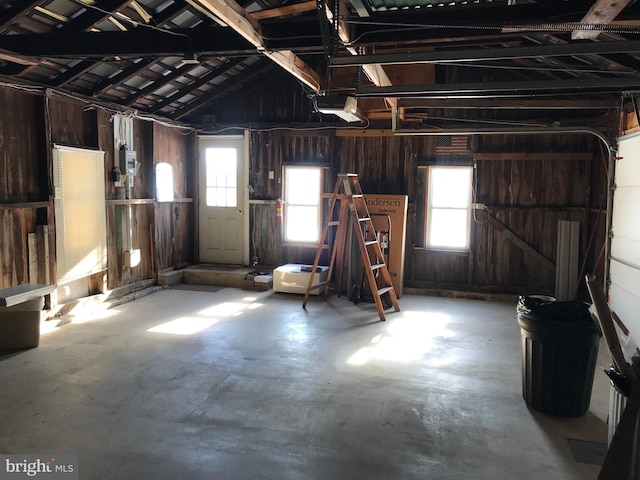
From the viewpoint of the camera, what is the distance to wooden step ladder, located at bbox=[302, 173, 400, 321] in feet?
20.9

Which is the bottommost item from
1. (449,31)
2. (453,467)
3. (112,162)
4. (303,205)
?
(453,467)

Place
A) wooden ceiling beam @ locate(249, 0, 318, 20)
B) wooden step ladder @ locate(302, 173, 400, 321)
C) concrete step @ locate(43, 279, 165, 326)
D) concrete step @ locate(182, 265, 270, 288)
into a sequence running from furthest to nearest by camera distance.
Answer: concrete step @ locate(182, 265, 270, 288) → wooden step ladder @ locate(302, 173, 400, 321) → concrete step @ locate(43, 279, 165, 326) → wooden ceiling beam @ locate(249, 0, 318, 20)

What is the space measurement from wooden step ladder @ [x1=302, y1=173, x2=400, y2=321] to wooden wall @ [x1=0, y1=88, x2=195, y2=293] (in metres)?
2.75

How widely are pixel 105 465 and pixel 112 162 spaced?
4943 mm

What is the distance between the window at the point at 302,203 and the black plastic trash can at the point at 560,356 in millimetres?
4998

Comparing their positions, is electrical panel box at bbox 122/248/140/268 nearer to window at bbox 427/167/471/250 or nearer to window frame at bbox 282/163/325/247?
window frame at bbox 282/163/325/247

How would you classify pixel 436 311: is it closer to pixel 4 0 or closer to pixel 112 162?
pixel 112 162

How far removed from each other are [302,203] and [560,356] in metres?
5.48

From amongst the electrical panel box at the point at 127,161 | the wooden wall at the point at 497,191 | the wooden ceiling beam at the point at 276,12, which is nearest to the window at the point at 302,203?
the wooden wall at the point at 497,191

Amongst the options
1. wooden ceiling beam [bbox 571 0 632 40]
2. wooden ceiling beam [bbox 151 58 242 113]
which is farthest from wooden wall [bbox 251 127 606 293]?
wooden ceiling beam [bbox 571 0 632 40]

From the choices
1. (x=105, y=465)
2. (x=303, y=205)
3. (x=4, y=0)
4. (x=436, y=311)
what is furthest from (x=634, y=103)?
(x=4, y=0)

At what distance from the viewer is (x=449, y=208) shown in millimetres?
7707

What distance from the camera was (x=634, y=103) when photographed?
197 inches

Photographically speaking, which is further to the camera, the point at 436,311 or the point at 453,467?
the point at 436,311
